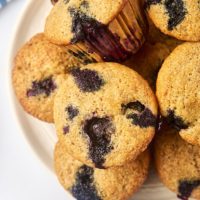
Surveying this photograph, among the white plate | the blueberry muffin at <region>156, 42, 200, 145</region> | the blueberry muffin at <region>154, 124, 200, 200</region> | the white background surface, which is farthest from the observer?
the white background surface

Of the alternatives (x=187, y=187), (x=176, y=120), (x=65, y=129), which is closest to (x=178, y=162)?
(x=187, y=187)

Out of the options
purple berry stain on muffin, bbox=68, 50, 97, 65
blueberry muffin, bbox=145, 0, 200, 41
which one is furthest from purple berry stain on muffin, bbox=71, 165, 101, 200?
blueberry muffin, bbox=145, 0, 200, 41

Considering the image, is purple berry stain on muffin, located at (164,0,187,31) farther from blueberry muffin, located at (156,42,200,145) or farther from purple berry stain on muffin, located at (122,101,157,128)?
purple berry stain on muffin, located at (122,101,157,128)

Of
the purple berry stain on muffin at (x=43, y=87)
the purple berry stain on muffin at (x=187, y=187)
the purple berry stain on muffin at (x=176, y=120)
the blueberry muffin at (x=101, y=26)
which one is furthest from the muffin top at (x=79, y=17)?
the purple berry stain on muffin at (x=187, y=187)

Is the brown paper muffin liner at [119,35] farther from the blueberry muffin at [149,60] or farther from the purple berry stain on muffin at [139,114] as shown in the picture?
the purple berry stain on muffin at [139,114]

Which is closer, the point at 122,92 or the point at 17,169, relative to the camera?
the point at 122,92

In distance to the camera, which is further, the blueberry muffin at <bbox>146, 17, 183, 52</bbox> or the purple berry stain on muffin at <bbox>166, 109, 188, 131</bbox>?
the blueberry muffin at <bbox>146, 17, 183, 52</bbox>

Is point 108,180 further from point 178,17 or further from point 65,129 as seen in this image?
point 178,17

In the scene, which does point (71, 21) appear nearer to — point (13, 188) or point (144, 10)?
point (144, 10)
